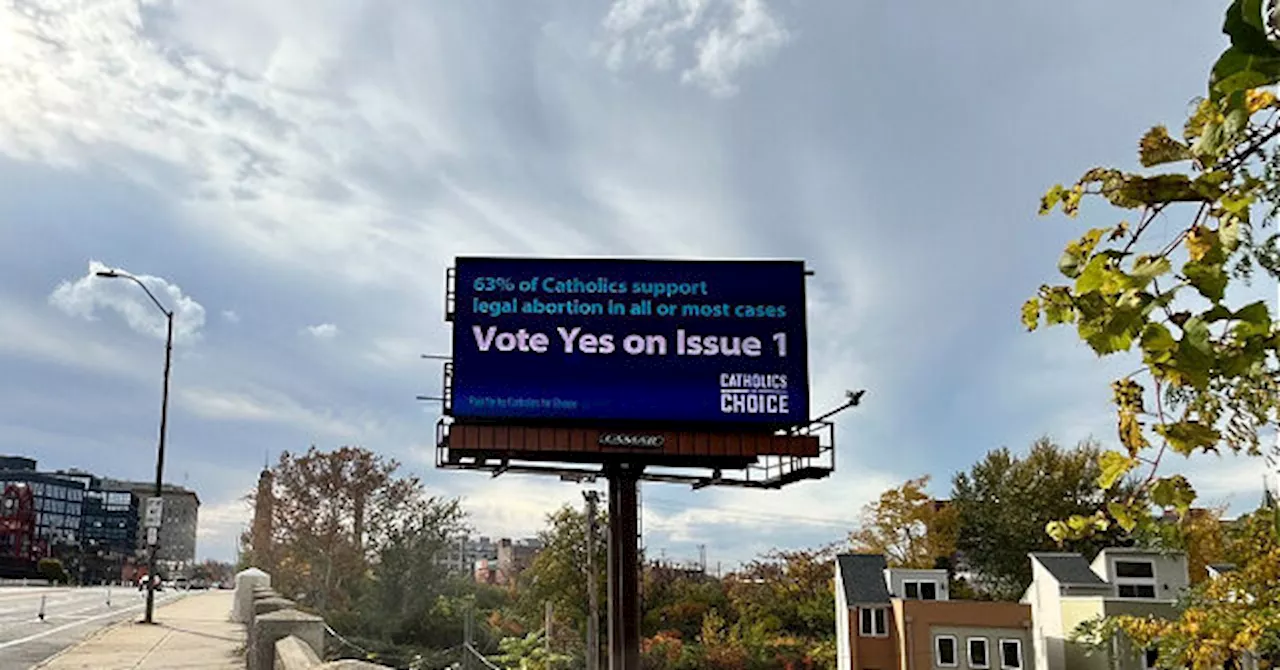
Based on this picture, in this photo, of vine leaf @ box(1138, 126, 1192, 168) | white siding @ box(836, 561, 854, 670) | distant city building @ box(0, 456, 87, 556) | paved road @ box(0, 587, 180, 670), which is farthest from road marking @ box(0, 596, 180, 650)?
distant city building @ box(0, 456, 87, 556)

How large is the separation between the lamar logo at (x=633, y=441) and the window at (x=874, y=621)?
960 inches

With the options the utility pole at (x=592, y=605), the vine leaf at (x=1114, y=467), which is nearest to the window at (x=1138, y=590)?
the utility pole at (x=592, y=605)

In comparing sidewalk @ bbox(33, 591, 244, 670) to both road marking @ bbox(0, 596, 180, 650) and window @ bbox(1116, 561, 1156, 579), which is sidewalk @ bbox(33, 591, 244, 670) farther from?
window @ bbox(1116, 561, 1156, 579)

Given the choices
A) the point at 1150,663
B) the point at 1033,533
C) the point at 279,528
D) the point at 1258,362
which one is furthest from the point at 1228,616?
the point at 1033,533

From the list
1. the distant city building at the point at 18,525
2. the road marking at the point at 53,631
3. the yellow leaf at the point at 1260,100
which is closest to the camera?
the yellow leaf at the point at 1260,100

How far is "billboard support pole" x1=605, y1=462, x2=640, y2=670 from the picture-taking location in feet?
68.5

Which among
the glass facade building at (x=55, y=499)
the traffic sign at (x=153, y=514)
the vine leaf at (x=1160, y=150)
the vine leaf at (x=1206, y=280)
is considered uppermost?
the glass facade building at (x=55, y=499)

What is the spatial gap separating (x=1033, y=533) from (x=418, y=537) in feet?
104

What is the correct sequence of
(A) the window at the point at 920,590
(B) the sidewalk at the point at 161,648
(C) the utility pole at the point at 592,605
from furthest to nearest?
(A) the window at the point at 920,590
(C) the utility pole at the point at 592,605
(B) the sidewalk at the point at 161,648

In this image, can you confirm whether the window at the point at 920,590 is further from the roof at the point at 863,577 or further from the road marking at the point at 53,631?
the road marking at the point at 53,631

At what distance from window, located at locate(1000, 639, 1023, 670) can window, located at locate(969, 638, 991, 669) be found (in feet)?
1.99

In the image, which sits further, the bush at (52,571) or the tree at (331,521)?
the bush at (52,571)

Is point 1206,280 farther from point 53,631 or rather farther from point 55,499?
point 55,499

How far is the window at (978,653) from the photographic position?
40.2 meters
